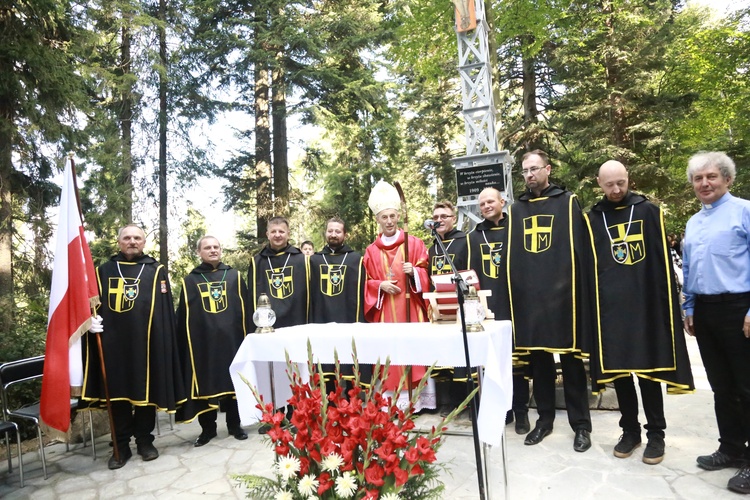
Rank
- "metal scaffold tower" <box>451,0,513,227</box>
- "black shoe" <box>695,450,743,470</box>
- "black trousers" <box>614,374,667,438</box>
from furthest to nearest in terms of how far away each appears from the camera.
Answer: "metal scaffold tower" <box>451,0,513,227</box>, "black trousers" <box>614,374,667,438</box>, "black shoe" <box>695,450,743,470</box>

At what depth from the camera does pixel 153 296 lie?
5.09 meters

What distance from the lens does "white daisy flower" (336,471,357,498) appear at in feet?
6.58

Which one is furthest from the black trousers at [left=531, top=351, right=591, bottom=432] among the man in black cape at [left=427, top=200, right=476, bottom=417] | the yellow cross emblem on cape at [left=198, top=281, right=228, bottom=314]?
the yellow cross emblem on cape at [left=198, top=281, right=228, bottom=314]

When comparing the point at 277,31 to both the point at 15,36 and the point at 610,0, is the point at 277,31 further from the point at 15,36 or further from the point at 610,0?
the point at 610,0

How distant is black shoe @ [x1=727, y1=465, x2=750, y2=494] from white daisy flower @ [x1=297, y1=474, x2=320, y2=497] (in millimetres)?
2912

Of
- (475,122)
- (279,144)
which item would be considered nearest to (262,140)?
(279,144)

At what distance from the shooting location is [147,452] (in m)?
4.90

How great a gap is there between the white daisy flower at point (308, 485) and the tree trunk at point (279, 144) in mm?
11728

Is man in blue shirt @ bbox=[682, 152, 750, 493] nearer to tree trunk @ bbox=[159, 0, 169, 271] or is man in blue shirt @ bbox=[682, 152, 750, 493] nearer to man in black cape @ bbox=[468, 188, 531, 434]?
man in black cape @ bbox=[468, 188, 531, 434]

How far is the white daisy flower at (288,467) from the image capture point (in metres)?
2.12

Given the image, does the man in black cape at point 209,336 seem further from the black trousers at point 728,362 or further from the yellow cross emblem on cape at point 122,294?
the black trousers at point 728,362

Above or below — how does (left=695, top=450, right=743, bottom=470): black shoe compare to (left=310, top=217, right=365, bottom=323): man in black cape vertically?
below

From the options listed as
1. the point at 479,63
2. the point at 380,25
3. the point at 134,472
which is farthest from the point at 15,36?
the point at 380,25

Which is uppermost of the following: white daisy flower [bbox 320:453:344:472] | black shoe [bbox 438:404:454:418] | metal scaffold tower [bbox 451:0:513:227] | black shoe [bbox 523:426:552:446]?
metal scaffold tower [bbox 451:0:513:227]
